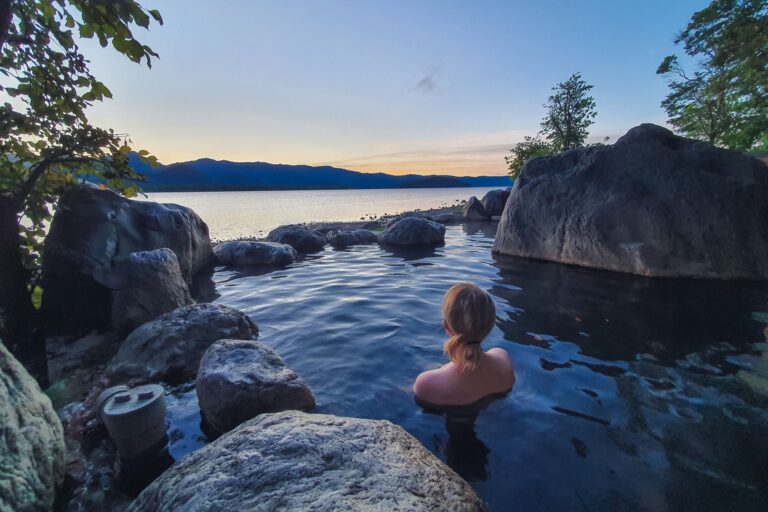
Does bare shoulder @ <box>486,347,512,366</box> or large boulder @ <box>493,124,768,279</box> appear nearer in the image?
bare shoulder @ <box>486,347,512,366</box>

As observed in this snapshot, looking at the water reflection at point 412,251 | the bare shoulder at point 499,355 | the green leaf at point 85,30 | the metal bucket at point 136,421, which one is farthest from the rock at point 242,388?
the water reflection at point 412,251

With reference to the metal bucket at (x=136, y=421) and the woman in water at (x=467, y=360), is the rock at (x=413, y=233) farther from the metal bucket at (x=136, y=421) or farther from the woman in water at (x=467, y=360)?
the metal bucket at (x=136, y=421)

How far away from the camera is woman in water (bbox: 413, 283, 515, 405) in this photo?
3729 millimetres

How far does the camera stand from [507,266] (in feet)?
38.1

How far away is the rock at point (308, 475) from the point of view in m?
1.91

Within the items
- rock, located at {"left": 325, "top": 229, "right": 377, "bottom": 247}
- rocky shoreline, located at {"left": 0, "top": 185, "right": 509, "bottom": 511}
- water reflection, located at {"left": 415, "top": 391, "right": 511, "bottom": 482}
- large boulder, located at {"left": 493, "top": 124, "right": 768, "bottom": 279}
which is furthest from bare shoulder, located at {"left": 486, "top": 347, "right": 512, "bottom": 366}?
rock, located at {"left": 325, "top": 229, "right": 377, "bottom": 247}

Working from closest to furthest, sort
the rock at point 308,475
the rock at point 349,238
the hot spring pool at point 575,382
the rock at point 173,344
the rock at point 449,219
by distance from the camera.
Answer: the rock at point 308,475 → the hot spring pool at point 575,382 → the rock at point 173,344 → the rock at point 349,238 → the rock at point 449,219

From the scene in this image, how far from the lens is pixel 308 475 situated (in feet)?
6.82

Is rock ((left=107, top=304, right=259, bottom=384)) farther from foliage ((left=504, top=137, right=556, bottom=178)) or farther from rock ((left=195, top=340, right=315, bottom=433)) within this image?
foliage ((left=504, top=137, right=556, bottom=178))

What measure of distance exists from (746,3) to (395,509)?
2615 centimetres

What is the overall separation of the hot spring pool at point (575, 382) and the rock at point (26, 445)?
1067 mm

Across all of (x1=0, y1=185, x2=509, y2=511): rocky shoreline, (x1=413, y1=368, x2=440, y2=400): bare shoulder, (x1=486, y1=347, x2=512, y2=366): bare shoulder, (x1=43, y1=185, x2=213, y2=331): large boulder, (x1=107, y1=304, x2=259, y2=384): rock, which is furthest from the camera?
(x1=43, y1=185, x2=213, y2=331): large boulder

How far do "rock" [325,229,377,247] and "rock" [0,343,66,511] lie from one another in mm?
14016

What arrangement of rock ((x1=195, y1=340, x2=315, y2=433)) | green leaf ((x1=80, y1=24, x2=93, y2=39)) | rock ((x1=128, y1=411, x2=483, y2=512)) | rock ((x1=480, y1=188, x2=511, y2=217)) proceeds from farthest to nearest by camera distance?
rock ((x1=480, y1=188, x2=511, y2=217))
rock ((x1=195, y1=340, x2=315, y2=433))
green leaf ((x1=80, y1=24, x2=93, y2=39))
rock ((x1=128, y1=411, x2=483, y2=512))
